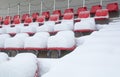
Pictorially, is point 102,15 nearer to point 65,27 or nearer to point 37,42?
point 65,27

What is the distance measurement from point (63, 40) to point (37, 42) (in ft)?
1.89

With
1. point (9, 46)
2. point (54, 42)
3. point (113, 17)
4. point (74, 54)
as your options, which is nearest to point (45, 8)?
point (113, 17)

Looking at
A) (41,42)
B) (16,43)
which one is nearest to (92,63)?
(41,42)

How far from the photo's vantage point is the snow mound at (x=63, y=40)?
3.03 m

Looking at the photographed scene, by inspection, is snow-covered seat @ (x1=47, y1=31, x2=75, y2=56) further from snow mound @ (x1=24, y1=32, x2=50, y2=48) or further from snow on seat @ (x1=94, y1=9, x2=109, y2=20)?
snow on seat @ (x1=94, y1=9, x2=109, y2=20)

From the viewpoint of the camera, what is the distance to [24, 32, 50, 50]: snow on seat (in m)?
3.46

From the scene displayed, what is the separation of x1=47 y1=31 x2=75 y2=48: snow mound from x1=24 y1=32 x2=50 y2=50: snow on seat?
0.17 meters

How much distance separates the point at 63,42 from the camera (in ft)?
10.2

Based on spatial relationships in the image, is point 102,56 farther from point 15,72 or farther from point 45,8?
point 45,8

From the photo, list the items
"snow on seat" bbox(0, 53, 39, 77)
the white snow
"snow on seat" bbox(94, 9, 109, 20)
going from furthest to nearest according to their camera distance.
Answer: "snow on seat" bbox(94, 9, 109, 20)
"snow on seat" bbox(0, 53, 39, 77)
the white snow

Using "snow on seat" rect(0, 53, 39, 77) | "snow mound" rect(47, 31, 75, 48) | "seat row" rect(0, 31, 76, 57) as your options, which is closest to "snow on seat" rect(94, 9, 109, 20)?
"seat row" rect(0, 31, 76, 57)

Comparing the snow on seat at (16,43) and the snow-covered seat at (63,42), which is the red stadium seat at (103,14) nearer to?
the snow on seat at (16,43)

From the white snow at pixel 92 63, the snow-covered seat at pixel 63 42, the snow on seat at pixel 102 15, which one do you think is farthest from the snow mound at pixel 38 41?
the snow on seat at pixel 102 15

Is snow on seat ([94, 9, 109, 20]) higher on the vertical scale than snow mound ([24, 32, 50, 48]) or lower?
higher
